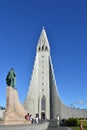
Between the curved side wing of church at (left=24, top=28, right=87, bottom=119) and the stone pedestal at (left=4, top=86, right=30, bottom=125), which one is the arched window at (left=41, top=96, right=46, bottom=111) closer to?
the curved side wing of church at (left=24, top=28, right=87, bottom=119)

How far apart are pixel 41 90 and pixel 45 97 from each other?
2597 mm

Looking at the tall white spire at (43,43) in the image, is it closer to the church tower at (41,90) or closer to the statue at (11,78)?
the church tower at (41,90)

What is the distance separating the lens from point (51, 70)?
93250mm

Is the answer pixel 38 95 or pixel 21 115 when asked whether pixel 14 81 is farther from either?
pixel 38 95

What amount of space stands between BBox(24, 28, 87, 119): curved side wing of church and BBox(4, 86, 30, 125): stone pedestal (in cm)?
6223

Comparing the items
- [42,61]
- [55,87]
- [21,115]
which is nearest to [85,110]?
[55,87]

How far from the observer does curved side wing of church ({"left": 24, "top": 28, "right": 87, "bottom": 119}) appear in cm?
8994

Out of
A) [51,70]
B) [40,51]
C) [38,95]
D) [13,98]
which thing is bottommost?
[13,98]

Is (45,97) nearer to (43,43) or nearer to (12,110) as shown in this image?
(43,43)

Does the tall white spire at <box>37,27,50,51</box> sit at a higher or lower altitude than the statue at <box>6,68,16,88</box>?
higher

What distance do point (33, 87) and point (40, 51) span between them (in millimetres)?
13056

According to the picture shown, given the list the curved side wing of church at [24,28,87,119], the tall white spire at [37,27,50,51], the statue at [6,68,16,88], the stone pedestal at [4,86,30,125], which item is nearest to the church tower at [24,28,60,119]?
the curved side wing of church at [24,28,87,119]

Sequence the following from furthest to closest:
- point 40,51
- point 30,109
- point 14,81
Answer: point 40,51, point 30,109, point 14,81

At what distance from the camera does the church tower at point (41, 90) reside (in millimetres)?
90750
